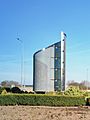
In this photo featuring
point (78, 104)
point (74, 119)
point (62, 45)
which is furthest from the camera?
point (62, 45)

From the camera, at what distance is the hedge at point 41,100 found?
110 ft

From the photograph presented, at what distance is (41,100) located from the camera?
110ft

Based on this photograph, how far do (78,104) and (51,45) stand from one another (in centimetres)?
978

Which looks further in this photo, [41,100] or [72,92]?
[72,92]

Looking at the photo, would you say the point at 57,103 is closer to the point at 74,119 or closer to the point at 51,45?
the point at 51,45

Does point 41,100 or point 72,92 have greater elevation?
point 72,92

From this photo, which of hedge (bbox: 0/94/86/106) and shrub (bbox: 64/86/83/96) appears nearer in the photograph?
hedge (bbox: 0/94/86/106)

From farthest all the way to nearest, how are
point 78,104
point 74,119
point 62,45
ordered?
1. point 62,45
2. point 78,104
3. point 74,119

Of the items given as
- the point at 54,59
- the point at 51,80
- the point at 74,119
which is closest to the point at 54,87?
the point at 51,80

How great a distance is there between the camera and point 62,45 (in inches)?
1545

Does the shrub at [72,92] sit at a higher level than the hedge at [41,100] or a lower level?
higher

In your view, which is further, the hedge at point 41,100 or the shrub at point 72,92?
the shrub at point 72,92

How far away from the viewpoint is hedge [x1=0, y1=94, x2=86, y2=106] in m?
33.4

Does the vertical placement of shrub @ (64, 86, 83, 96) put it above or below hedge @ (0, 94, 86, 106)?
above
